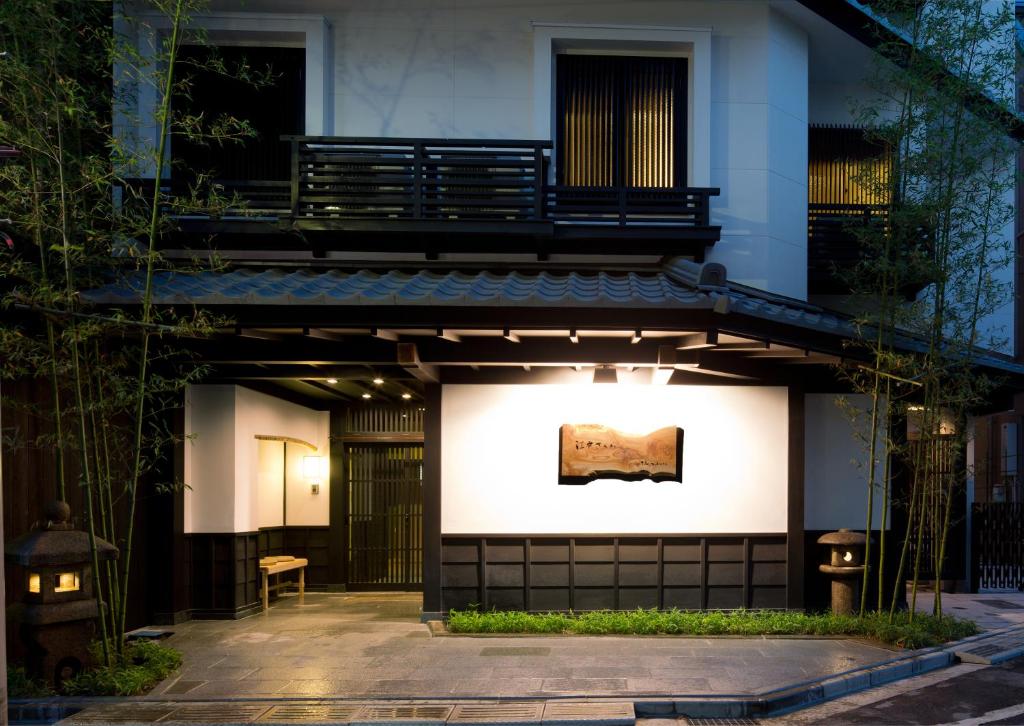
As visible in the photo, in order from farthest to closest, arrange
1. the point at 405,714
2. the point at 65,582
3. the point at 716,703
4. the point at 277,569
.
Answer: the point at 277,569 < the point at 65,582 < the point at 716,703 < the point at 405,714

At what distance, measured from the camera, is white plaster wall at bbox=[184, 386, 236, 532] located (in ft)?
42.2

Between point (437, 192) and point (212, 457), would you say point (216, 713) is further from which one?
point (437, 192)

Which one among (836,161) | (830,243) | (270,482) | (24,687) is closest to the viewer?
(24,687)

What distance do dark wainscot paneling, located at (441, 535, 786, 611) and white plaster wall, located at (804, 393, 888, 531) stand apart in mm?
1212

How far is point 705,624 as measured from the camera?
11.5 m

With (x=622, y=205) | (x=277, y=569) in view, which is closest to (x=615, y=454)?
(x=622, y=205)

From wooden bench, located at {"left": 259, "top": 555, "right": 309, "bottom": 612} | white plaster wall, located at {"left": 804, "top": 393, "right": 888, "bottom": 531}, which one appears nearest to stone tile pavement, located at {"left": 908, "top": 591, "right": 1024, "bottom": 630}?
white plaster wall, located at {"left": 804, "top": 393, "right": 888, "bottom": 531}

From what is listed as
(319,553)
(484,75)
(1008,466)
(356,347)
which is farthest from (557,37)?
(1008,466)

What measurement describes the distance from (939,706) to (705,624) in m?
3.35

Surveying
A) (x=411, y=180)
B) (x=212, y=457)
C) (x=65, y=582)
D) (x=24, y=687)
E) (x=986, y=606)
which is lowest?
(x=986, y=606)

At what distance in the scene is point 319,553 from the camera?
1586 centimetres

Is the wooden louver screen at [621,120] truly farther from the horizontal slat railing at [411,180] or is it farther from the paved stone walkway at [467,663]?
the paved stone walkway at [467,663]

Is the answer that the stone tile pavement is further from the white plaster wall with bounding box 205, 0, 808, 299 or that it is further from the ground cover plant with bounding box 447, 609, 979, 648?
the white plaster wall with bounding box 205, 0, 808, 299

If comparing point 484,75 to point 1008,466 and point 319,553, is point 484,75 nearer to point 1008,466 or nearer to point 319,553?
point 319,553
